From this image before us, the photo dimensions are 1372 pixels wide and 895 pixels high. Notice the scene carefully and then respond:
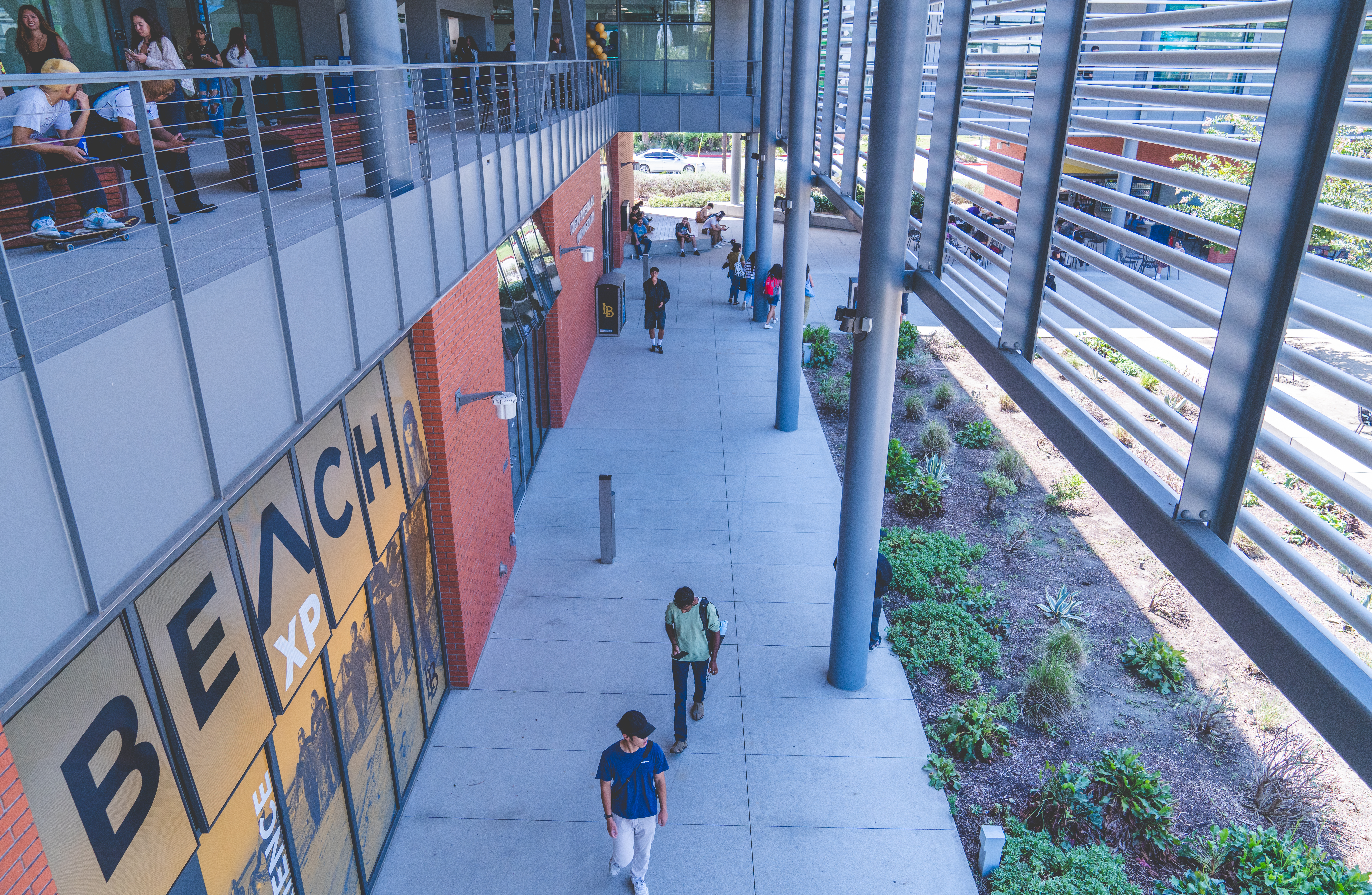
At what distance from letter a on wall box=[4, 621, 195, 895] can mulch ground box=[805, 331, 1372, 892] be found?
5949 mm

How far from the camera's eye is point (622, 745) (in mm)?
6438

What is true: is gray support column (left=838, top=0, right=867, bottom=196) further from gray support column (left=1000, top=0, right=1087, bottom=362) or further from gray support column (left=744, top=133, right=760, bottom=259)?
gray support column (left=744, top=133, right=760, bottom=259)

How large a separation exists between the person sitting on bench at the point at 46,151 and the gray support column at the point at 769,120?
48.8 ft

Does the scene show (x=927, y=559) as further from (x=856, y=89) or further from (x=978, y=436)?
(x=856, y=89)

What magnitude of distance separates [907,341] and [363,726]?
15591 millimetres

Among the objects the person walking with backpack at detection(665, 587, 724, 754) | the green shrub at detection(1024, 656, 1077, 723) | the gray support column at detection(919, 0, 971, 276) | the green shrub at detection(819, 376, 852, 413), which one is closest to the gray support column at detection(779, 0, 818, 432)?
the green shrub at detection(819, 376, 852, 413)

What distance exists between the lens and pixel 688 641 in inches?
327

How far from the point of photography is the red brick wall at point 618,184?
25875 millimetres

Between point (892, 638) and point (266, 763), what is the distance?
23.2ft

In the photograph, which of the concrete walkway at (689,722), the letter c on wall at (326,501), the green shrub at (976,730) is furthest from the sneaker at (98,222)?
the green shrub at (976,730)

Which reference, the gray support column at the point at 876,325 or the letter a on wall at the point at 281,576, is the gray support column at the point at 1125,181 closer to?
the gray support column at the point at 876,325

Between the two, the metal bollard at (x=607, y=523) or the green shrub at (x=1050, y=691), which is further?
the metal bollard at (x=607, y=523)

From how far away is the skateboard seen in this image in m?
4.16

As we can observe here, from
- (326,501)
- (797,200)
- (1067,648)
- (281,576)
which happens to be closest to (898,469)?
(797,200)
